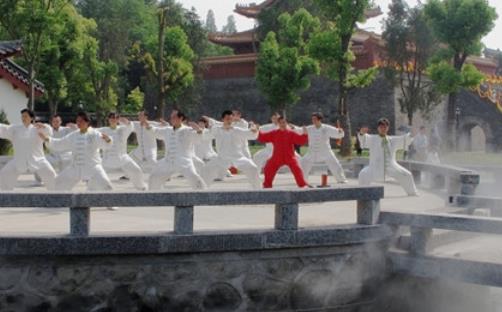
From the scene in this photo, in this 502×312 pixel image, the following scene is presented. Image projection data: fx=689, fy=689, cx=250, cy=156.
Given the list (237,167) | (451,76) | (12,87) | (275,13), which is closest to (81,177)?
(237,167)

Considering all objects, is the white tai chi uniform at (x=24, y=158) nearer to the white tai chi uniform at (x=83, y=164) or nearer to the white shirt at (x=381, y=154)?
the white tai chi uniform at (x=83, y=164)

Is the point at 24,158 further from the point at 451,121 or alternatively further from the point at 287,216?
the point at 451,121

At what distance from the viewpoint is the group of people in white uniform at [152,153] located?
1079cm

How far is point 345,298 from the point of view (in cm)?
833

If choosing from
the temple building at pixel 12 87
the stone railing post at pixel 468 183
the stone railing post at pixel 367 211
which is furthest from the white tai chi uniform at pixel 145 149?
the temple building at pixel 12 87

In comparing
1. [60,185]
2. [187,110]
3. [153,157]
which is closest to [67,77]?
[187,110]

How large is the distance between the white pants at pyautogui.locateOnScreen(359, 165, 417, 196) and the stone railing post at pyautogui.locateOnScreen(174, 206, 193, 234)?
6250 mm

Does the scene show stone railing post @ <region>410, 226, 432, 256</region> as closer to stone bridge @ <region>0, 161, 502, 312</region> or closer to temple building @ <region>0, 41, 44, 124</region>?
stone bridge @ <region>0, 161, 502, 312</region>

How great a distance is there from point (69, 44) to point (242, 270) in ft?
84.6

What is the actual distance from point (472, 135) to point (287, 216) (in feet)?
121

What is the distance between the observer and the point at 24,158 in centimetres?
1168

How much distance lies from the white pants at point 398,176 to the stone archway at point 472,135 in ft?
84.6

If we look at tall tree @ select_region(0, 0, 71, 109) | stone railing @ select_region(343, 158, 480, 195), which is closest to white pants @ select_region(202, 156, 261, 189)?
stone railing @ select_region(343, 158, 480, 195)

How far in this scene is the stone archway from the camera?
37.2 m
